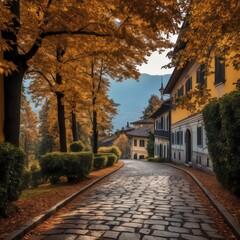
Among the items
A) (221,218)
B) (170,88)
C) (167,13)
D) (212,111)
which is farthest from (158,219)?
(170,88)

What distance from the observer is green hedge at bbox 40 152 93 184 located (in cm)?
1438

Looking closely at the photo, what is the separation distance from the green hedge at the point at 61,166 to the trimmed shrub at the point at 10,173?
5.62m

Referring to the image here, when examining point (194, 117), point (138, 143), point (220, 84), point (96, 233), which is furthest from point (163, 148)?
point (96, 233)

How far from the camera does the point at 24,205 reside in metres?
9.32

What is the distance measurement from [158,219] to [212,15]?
506 centimetres

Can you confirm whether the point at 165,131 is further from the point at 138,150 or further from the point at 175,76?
the point at 138,150

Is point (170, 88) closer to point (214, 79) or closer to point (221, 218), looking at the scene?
point (214, 79)

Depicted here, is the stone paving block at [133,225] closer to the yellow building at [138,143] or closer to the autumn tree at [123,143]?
the yellow building at [138,143]

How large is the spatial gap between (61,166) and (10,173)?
21.6 ft

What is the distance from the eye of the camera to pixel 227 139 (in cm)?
1000

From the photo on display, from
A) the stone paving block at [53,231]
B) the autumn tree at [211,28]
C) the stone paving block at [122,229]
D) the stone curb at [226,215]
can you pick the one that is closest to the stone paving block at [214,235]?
the stone curb at [226,215]

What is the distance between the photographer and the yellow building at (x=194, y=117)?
16.0 metres

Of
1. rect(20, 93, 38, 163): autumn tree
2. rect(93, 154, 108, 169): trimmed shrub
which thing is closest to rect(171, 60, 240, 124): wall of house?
rect(93, 154, 108, 169): trimmed shrub

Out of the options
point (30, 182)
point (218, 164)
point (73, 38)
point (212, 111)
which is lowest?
point (30, 182)
